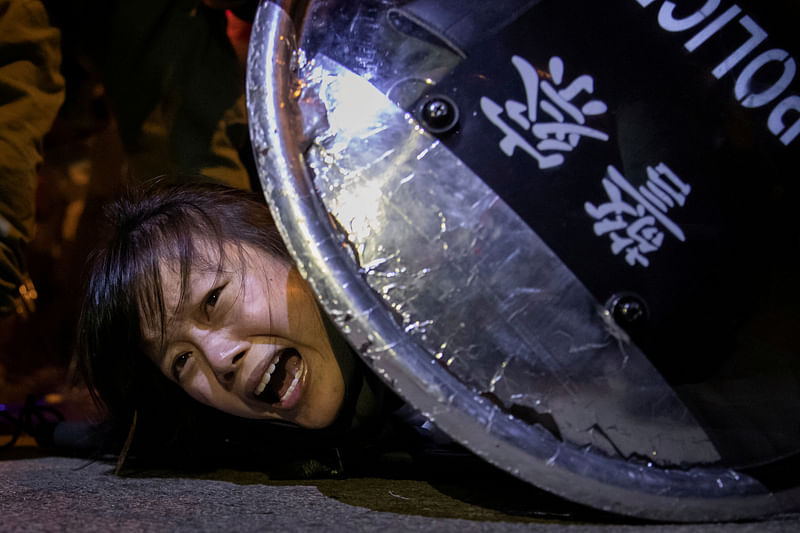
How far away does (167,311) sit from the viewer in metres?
0.77

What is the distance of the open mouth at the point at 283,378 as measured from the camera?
771 millimetres

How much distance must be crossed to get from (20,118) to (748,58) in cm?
110

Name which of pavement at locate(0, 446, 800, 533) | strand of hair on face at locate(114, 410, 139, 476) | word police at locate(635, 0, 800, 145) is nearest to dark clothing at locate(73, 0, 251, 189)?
strand of hair on face at locate(114, 410, 139, 476)

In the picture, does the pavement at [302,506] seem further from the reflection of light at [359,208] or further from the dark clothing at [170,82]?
the dark clothing at [170,82]

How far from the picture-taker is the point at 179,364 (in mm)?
804

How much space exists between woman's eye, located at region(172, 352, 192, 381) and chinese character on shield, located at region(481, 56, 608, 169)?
0.50m

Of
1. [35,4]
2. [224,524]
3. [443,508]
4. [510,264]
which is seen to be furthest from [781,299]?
[35,4]

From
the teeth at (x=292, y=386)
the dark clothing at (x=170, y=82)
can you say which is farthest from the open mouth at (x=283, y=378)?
the dark clothing at (x=170, y=82)

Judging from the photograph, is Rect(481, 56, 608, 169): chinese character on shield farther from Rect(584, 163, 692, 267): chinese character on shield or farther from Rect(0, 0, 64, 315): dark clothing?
Rect(0, 0, 64, 315): dark clothing

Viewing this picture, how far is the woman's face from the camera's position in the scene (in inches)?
29.3

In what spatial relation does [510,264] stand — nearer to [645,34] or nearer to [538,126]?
[538,126]

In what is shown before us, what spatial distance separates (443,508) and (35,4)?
44.5 inches

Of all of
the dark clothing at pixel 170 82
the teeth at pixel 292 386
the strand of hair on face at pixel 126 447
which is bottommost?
the teeth at pixel 292 386

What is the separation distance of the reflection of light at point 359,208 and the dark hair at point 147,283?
0.23 metres
